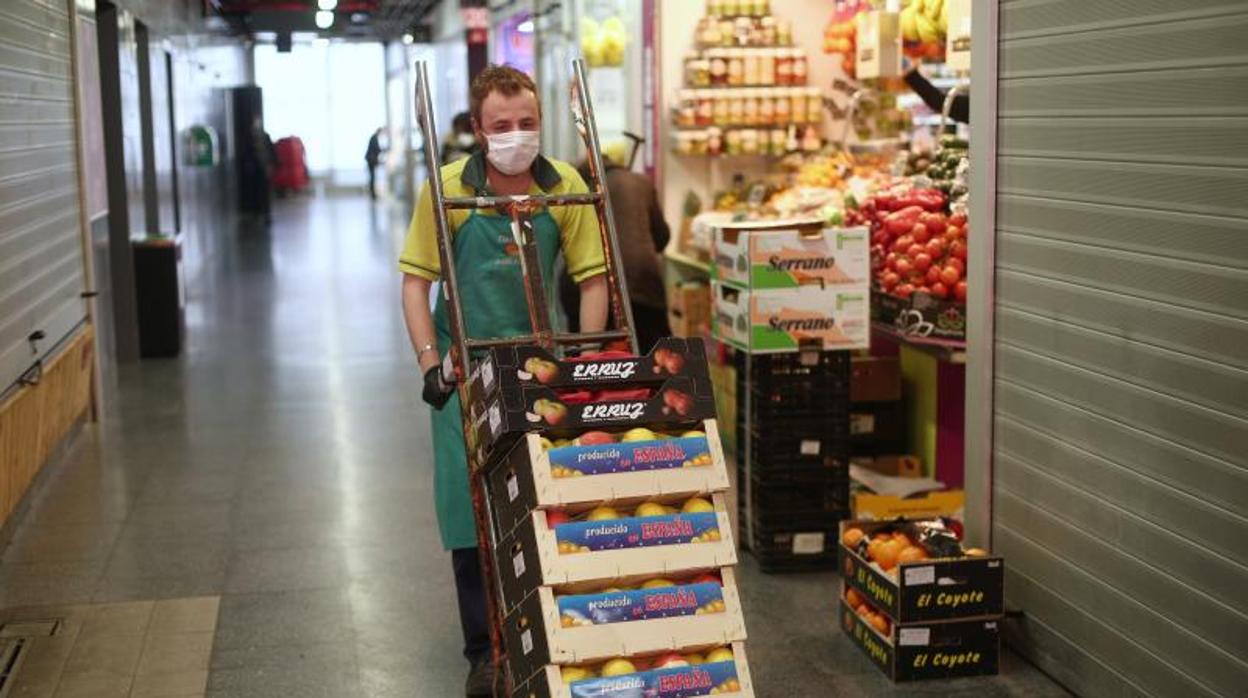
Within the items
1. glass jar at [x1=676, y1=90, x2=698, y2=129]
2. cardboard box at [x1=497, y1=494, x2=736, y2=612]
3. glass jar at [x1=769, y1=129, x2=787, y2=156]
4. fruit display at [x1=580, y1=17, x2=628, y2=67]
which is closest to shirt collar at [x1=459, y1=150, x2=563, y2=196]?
cardboard box at [x1=497, y1=494, x2=736, y2=612]

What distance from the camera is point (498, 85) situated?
4211 mm

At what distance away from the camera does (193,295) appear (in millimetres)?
15508

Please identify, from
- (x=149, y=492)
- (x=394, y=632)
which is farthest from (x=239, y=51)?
(x=394, y=632)

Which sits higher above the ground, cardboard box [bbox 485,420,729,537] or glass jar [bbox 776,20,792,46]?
glass jar [bbox 776,20,792,46]

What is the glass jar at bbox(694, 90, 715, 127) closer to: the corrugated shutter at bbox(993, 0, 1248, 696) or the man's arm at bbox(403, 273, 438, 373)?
the corrugated shutter at bbox(993, 0, 1248, 696)

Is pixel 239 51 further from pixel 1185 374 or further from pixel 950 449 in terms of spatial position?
pixel 1185 374

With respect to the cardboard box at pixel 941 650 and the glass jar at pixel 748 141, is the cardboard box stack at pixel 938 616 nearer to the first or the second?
the cardboard box at pixel 941 650

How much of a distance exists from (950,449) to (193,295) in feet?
34.3

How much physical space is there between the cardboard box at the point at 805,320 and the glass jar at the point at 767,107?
3771 mm

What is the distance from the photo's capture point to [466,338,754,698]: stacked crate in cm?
350

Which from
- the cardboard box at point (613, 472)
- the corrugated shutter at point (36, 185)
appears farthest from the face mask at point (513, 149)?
the corrugated shutter at point (36, 185)

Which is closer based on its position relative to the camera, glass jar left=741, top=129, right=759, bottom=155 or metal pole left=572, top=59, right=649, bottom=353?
metal pole left=572, top=59, right=649, bottom=353

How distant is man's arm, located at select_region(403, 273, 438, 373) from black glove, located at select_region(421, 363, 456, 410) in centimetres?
10

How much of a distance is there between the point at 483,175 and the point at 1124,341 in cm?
174
